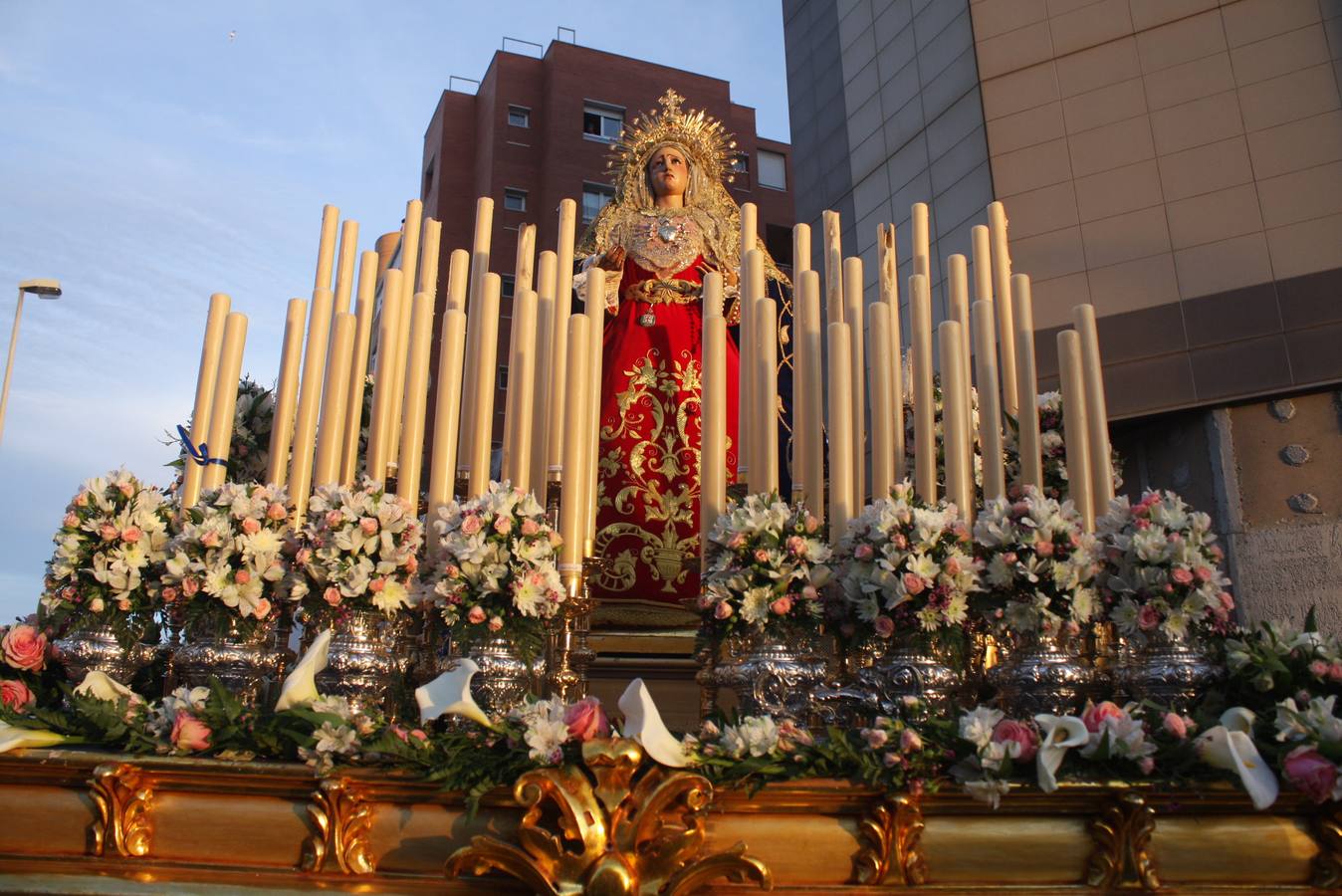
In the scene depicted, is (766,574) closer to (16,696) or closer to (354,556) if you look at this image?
(354,556)

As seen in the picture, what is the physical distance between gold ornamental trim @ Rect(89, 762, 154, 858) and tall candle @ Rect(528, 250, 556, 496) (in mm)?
1494

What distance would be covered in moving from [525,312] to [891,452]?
1311mm

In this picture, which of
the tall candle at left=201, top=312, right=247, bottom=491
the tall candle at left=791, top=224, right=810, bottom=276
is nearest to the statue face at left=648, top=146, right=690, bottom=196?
the tall candle at left=791, top=224, right=810, bottom=276

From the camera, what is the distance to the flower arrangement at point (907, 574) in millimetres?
2701

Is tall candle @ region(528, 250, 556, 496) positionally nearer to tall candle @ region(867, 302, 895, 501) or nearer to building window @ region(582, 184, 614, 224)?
tall candle @ region(867, 302, 895, 501)

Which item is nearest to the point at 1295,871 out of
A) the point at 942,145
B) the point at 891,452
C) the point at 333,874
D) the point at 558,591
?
the point at 891,452

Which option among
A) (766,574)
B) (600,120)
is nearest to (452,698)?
(766,574)

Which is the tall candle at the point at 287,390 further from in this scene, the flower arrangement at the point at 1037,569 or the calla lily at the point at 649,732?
the flower arrangement at the point at 1037,569

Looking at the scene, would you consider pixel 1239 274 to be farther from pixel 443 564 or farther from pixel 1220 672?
pixel 443 564

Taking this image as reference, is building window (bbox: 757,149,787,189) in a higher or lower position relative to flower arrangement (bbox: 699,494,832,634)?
higher

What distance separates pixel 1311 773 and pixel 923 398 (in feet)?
5.51

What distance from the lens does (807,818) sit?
7.53 ft

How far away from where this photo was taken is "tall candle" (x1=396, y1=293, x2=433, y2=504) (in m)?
3.36

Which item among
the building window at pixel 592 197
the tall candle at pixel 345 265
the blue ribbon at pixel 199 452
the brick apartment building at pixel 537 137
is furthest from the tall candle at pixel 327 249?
the building window at pixel 592 197
